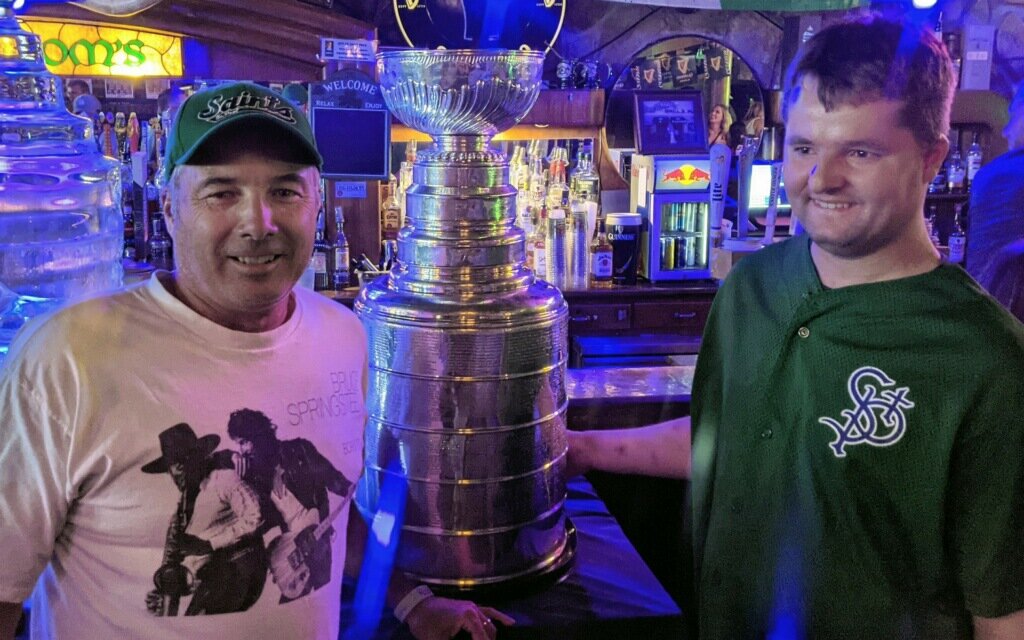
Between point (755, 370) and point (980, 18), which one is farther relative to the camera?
point (980, 18)

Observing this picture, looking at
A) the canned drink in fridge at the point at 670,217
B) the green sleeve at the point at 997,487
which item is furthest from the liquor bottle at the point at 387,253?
the green sleeve at the point at 997,487

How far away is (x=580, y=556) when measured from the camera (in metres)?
1.79

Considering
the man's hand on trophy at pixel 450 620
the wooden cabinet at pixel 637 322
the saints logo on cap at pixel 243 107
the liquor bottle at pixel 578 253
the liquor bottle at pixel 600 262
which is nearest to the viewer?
the saints logo on cap at pixel 243 107

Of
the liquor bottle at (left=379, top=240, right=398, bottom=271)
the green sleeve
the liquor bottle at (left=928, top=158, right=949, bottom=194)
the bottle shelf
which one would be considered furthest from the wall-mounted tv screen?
the liquor bottle at (left=928, top=158, right=949, bottom=194)

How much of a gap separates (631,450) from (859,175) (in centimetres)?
82

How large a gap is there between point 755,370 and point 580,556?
20.8 inches

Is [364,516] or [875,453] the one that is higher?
[875,453]

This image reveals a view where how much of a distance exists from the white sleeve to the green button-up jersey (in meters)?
1.07

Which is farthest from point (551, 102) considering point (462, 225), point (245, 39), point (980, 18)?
point (462, 225)

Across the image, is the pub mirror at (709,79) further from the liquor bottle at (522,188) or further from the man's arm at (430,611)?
the man's arm at (430,611)

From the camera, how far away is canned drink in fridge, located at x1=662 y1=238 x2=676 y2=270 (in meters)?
5.38

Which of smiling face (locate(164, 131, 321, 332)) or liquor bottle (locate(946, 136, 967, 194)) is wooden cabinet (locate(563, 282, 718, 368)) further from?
smiling face (locate(164, 131, 321, 332))

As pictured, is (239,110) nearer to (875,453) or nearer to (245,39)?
(875,453)

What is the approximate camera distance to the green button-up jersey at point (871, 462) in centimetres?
133
